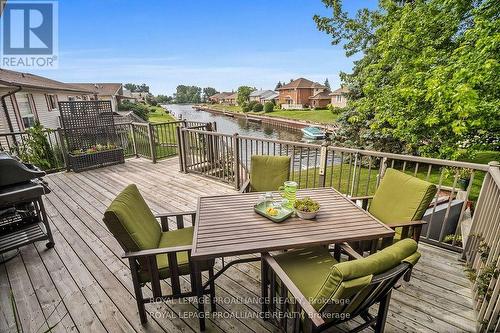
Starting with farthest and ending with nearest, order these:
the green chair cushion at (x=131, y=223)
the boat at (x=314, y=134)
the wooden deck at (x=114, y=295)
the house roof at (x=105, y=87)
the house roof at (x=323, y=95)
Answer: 1. the house roof at (x=323, y=95)
2. the house roof at (x=105, y=87)
3. the boat at (x=314, y=134)
4. the wooden deck at (x=114, y=295)
5. the green chair cushion at (x=131, y=223)

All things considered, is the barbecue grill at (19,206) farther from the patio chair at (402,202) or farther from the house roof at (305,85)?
the house roof at (305,85)

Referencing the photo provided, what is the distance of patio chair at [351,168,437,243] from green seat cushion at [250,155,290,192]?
0.89 m

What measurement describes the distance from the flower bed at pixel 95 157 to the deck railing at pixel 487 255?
6958mm

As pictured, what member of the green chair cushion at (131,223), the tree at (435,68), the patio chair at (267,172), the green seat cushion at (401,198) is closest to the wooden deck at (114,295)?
the green chair cushion at (131,223)

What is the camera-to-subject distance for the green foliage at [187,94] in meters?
89.9

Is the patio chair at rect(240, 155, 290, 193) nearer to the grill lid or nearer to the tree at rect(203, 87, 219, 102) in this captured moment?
the grill lid

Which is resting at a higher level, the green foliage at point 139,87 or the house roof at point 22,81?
the green foliage at point 139,87

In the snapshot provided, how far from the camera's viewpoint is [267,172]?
2900 millimetres

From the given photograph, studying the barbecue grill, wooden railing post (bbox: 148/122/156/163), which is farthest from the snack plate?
wooden railing post (bbox: 148/122/156/163)

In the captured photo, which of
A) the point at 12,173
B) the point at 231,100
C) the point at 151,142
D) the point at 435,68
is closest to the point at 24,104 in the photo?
the point at 151,142

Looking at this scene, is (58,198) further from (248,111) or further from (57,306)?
(248,111)

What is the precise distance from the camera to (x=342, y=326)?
1717mm

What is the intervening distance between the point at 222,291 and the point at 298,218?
3.25 ft

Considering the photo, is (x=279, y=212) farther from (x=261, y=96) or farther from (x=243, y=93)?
(x=261, y=96)
